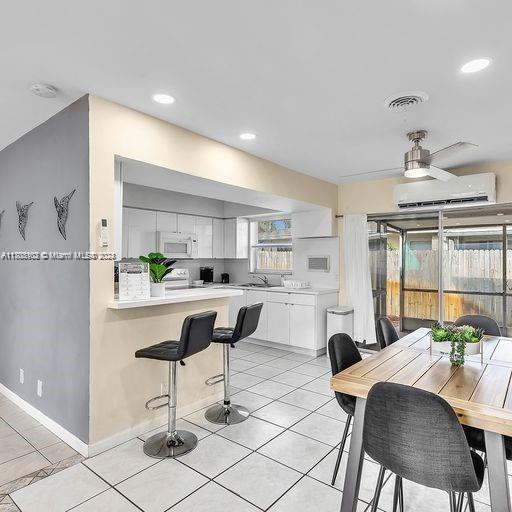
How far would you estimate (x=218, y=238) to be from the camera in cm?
674

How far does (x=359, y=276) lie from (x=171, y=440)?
352cm

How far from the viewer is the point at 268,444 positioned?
2732 millimetres

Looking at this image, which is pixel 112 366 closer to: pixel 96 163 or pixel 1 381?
pixel 96 163

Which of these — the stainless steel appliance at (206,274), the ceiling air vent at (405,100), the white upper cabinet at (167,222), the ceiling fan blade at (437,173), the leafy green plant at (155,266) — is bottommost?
the stainless steel appliance at (206,274)

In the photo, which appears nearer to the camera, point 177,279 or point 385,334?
point 385,334

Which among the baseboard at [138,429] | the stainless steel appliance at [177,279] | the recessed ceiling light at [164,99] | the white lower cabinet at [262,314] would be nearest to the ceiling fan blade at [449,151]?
the recessed ceiling light at [164,99]

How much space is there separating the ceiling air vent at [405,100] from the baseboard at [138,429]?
299 centimetres

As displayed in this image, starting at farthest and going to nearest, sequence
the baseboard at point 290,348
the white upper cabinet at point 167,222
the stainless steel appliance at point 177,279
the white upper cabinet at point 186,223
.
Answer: the white upper cabinet at point 186,223 < the stainless steel appliance at point 177,279 < the white upper cabinet at point 167,222 < the baseboard at point 290,348

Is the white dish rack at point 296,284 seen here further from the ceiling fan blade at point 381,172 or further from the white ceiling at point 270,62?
the white ceiling at point 270,62

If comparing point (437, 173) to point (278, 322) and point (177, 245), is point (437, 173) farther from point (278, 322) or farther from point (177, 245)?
point (177, 245)

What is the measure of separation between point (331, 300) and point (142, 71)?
4.10 meters

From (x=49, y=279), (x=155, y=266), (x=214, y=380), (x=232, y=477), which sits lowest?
(x=232, y=477)

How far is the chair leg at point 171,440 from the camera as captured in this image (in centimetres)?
259

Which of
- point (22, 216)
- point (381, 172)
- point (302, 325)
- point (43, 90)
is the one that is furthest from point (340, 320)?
point (43, 90)
